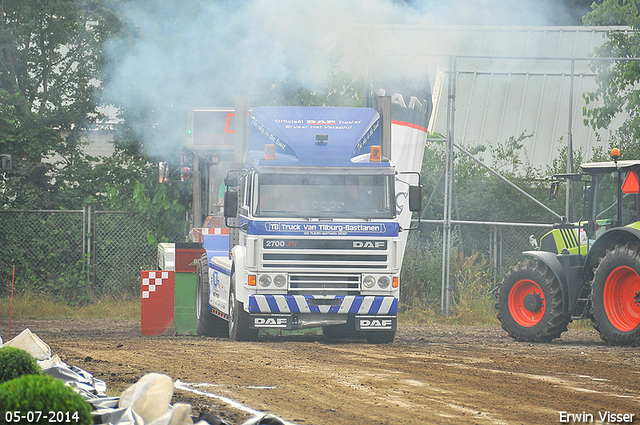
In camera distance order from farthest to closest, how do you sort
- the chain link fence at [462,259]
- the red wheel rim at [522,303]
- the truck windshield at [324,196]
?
the chain link fence at [462,259]
the red wheel rim at [522,303]
the truck windshield at [324,196]

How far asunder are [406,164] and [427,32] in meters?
2.76

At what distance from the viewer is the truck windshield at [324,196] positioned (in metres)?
11.3

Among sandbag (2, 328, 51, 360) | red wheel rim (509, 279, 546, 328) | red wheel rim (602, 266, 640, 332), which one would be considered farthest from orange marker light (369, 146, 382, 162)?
sandbag (2, 328, 51, 360)

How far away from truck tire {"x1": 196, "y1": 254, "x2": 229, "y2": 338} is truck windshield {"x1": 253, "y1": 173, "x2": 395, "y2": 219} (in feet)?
9.29

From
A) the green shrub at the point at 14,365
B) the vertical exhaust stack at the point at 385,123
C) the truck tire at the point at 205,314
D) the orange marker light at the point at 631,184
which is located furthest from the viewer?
the truck tire at the point at 205,314

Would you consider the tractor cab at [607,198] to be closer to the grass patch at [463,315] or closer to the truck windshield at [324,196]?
the truck windshield at [324,196]

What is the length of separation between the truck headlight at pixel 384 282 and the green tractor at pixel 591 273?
106 inches

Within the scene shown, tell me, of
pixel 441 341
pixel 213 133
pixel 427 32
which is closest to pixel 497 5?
pixel 427 32

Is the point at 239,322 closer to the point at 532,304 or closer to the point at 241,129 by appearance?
the point at 241,129

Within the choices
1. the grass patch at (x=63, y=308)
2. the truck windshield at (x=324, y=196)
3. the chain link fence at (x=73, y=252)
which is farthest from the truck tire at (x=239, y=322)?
the chain link fence at (x=73, y=252)

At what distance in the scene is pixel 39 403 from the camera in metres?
4.18

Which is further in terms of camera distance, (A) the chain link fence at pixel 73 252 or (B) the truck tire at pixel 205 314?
(A) the chain link fence at pixel 73 252

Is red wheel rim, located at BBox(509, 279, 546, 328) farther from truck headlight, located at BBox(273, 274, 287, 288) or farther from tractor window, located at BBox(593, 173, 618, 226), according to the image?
truck headlight, located at BBox(273, 274, 287, 288)

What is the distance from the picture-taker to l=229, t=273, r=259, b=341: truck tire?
11.5 metres
